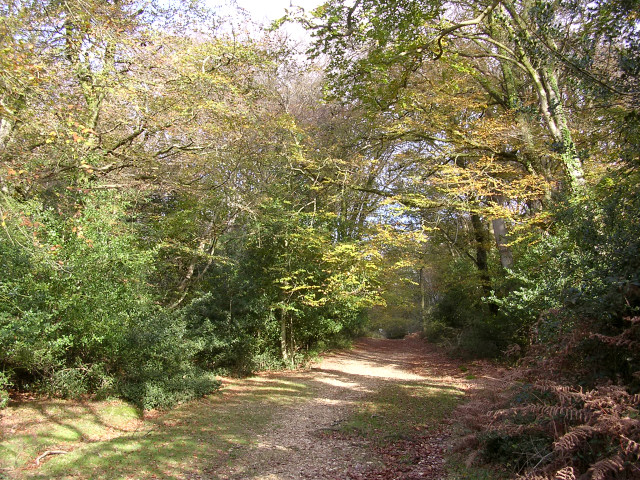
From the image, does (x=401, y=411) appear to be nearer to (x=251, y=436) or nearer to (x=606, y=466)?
(x=251, y=436)

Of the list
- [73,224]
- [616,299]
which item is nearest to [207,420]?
[73,224]

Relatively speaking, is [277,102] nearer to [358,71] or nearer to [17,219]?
[358,71]

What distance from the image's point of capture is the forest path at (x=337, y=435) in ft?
17.2

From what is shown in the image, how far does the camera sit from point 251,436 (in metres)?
6.83

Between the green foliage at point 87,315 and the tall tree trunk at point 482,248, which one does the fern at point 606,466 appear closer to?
the green foliage at point 87,315

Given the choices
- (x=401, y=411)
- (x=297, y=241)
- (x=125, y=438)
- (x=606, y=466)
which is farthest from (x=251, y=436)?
(x=297, y=241)

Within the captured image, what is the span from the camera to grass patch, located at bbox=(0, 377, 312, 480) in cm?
523

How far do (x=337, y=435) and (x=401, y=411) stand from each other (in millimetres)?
1837

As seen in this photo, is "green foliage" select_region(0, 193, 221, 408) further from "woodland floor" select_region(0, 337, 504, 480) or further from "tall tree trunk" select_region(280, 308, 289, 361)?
"tall tree trunk" select_region(280, 308, 289, 361)

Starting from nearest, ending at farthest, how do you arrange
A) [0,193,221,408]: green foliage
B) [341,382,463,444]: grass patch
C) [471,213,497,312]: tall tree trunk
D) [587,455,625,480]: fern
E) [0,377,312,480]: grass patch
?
[587,455,625,480]: fern, [0,377,312,480]: grass patch, [341,382,463,444]: grass patch, [0,193,221,408]: green foliage, [471,213,497,312]: tall tree trunk

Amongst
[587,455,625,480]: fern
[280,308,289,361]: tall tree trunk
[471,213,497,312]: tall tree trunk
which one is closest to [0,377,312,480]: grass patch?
[587,455,625,480]: fern

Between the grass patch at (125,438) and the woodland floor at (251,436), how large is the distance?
15 mm

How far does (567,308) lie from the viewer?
4.59 m

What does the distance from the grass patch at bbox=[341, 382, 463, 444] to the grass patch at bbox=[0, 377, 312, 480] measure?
1.85 m
